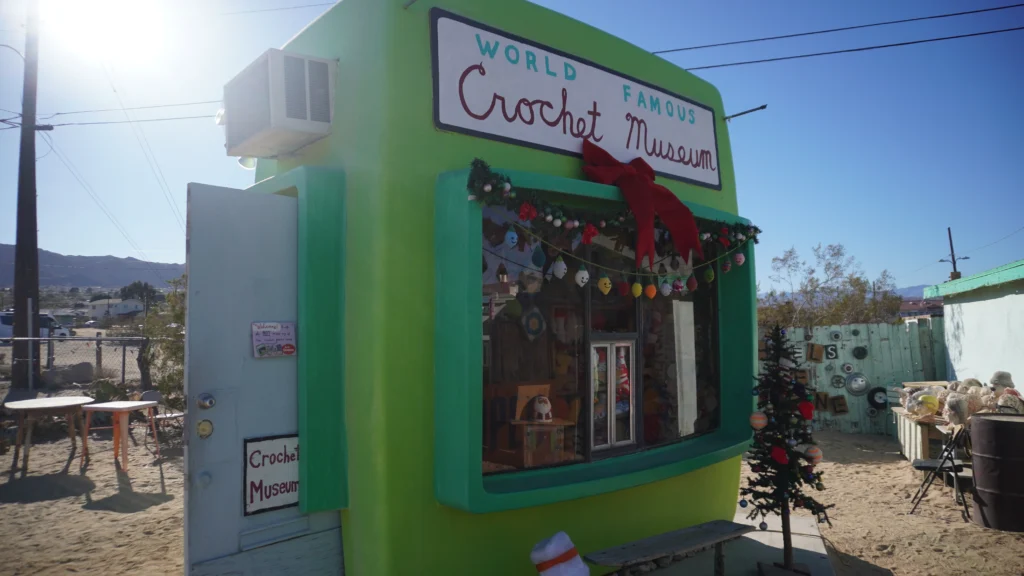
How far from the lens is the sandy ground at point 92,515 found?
510 centimetres

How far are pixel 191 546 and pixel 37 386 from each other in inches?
484

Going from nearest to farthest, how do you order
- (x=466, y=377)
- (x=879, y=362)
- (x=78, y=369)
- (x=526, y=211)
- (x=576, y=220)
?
(x=466, y=377) → (x=526, y=211) → (x=576, y=220) → (x=879, y=362) → (x=78, y=369)

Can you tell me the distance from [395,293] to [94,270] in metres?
112

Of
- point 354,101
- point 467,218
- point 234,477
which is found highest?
point 354,101

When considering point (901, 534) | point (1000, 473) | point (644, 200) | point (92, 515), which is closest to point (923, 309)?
point (1000, 473)

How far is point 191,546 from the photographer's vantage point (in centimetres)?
337

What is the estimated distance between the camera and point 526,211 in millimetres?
3916

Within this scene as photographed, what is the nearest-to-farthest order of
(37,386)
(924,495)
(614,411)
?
(614,411) < (924,495) < (37,386)

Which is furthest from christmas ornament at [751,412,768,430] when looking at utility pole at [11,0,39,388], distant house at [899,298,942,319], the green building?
utility pole at [11,0,39,388]

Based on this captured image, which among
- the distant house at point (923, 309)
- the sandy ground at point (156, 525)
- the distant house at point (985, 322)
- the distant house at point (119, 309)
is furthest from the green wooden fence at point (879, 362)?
the distant house at point (119, 309)

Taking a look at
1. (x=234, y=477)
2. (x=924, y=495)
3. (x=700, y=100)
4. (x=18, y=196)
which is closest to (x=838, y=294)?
(x=924, y=495)

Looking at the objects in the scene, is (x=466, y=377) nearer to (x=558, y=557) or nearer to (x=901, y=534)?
(x=558, y=557)

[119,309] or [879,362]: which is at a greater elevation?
[119,309]

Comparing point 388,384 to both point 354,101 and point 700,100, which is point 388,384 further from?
point 700,100
